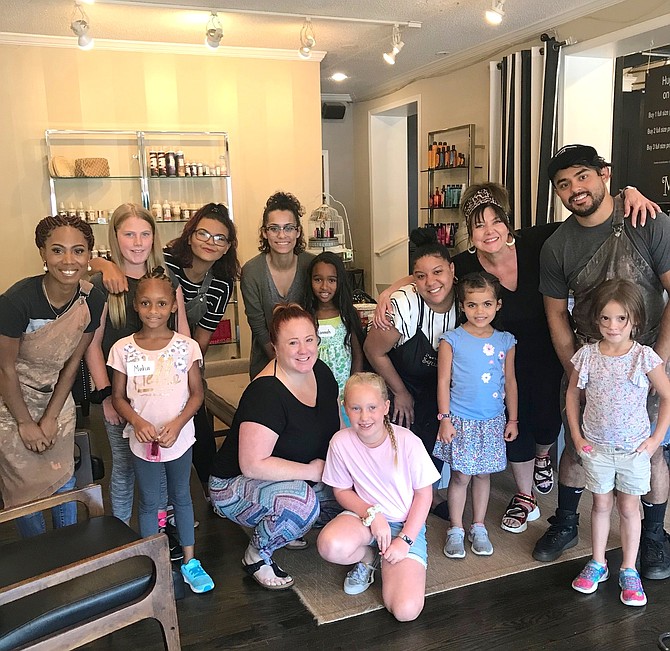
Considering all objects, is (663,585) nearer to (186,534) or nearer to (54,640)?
(186,534)

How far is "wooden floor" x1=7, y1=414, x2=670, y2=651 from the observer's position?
6.69 feet

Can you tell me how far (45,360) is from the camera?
2.18 m

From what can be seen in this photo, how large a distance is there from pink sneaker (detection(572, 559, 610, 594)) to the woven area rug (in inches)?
7.7

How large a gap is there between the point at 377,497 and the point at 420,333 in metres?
0.70

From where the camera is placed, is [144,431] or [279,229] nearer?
[144,431]

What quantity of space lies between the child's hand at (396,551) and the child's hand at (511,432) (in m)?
0.69

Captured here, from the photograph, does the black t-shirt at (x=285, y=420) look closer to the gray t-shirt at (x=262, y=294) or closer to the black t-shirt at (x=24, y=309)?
the gray t-shirt at (x=262, y=294)

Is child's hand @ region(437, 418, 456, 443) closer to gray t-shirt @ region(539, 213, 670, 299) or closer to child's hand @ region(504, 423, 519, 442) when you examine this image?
child's hand @ region(504, 423, 519, 442)

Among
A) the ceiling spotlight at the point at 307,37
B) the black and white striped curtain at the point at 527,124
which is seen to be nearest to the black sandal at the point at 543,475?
the black and white striped curtain at the point at 527,124

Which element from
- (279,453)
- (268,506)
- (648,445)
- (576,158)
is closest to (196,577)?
(268,506)

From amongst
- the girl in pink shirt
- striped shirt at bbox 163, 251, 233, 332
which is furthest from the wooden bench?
the girl in pink shirt

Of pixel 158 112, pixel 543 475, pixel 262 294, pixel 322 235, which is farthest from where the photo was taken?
pixel 322 235

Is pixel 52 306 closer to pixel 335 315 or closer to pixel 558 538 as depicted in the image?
pixel 335 315

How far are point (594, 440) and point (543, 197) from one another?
3.07 m
